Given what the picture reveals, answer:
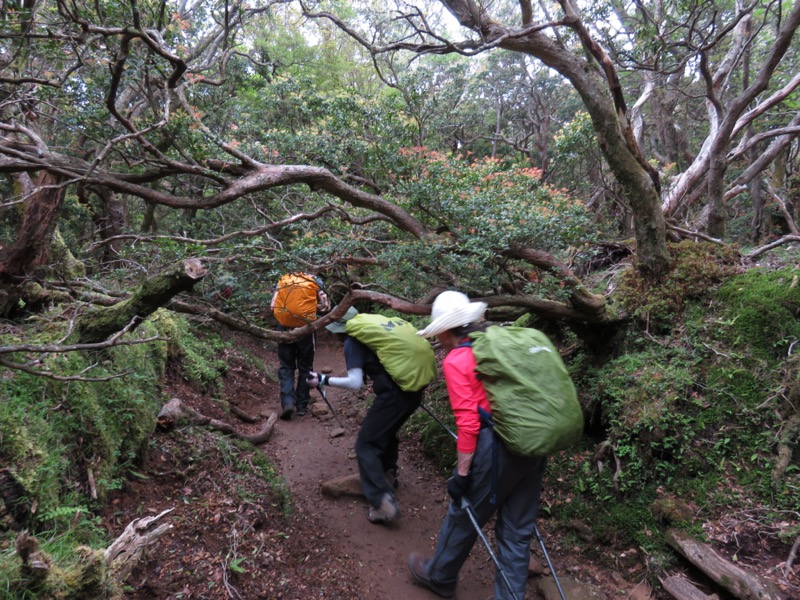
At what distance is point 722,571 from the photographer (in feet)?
10.5

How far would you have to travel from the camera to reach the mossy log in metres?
3.33

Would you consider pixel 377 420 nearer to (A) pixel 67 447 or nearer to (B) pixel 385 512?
(B) pixel 385 512

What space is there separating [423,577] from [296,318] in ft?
11.0

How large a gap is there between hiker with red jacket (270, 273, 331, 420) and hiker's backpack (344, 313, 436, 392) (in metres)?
1.07

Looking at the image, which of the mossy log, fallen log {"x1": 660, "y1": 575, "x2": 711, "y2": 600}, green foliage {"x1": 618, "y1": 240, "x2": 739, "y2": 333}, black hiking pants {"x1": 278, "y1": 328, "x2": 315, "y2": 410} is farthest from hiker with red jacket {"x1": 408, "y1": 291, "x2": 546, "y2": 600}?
black hiking pants {"x1": 278, "y1": 328, "x2": 315, "y2": 410}

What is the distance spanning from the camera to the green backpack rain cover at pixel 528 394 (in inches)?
110

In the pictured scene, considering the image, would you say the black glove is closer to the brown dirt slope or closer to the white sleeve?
the brown dirt slope

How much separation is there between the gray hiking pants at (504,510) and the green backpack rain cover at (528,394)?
27 cm

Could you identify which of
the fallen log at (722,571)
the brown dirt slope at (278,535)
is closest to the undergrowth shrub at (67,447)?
the brown dirt slope at (278,535)

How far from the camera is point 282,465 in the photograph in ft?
17.6

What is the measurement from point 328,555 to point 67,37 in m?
5.18

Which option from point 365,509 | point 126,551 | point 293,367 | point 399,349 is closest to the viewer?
point 126,551

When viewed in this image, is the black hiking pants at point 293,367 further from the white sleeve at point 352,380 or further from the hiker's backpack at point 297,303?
the white sleeve at point 352,380

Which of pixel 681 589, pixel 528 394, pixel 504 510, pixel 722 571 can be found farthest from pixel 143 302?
pixel 722 571
